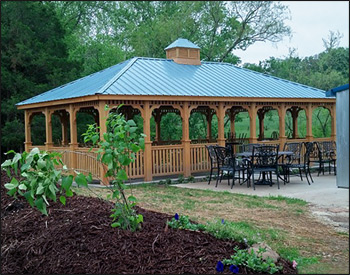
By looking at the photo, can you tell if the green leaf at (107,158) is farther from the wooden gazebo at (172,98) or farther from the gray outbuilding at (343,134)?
the wooden gazebo at (172,98)

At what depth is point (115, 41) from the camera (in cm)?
3538

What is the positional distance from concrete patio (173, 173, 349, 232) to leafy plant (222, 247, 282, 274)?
8.94 ft

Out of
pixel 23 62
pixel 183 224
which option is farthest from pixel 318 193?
pixel 23 62

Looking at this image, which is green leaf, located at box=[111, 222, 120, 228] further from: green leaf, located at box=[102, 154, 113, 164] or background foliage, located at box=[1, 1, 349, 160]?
background foliage, located at box=[1, 1, 349, 160]

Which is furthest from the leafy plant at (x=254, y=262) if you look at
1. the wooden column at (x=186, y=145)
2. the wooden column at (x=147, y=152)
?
the wooden column at (x=186, y=145)

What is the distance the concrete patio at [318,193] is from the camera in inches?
301

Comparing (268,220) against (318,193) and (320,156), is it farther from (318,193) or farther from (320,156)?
(320,156)

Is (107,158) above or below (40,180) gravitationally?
above

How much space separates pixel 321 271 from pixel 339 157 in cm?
194

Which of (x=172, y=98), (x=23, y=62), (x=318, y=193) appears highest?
(x=23, y=62)

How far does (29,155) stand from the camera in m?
4.72

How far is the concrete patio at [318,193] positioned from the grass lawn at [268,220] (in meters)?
0.26

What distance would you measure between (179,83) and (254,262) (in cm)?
1095

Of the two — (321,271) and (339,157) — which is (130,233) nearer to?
(321,271)
